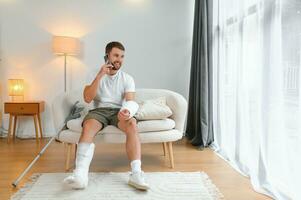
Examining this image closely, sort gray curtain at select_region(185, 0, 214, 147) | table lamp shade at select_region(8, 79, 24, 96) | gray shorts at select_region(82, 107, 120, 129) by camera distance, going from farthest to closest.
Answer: table lamp shade at select_region(8, 79, 24, 96) < gray curtain at select_region(185, 0, 214, 147) < gray shorts at select_region(82, 107, 120, 129)

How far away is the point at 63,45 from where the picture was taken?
140 inches

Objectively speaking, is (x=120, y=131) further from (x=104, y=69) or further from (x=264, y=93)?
(x=264, y=93)

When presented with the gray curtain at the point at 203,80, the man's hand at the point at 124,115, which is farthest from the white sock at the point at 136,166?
the gray curtain at the point at 203,80

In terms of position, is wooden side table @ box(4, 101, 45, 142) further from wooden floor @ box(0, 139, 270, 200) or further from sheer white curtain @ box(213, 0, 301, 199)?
sheer white curtain @ box(213, 0, 301, 199)

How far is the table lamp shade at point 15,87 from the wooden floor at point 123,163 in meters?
0.66

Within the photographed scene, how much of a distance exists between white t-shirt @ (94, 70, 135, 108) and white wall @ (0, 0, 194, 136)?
1.60 m

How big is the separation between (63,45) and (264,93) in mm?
2555

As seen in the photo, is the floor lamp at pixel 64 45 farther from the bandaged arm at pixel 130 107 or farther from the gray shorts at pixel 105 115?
the bandaged arm at pixel 130 107

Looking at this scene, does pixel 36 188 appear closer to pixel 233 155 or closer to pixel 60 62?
pixel 233 155

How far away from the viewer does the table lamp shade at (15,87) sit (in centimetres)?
366

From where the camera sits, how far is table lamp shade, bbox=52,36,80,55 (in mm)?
3549

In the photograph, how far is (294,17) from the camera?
1.61 metres

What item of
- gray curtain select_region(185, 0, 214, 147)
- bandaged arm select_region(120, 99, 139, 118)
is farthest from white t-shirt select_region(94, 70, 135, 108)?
gray curtain select_region(185, 0, 214, 147)

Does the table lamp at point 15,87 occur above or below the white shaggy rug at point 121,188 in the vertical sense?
above
